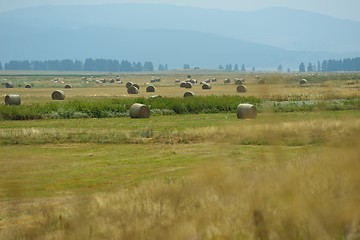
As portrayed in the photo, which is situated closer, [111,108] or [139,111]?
[139,111]

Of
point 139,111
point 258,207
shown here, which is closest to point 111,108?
point 139,111

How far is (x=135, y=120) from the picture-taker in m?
40.7

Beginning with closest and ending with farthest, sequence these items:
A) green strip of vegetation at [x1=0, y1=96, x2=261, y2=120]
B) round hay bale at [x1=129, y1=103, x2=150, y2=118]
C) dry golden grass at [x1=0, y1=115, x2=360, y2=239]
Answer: dry golden grass at [x1=0, y1=115, x2=360, y2=239], round hay bale at [x1=129, y1=103, x2=150, y2=118], green strip of vegetation at [x1=0, y1=96, x2=261, y2=120]

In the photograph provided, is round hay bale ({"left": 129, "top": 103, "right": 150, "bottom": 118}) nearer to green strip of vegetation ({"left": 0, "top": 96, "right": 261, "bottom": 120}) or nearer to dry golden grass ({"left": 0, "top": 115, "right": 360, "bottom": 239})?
green strip of vegetation ({"left": 0, "top": 96, "right": 261, "bottom": 120})

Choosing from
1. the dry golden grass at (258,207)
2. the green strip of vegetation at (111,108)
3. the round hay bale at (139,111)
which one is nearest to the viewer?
→ the dry golden grass at (258,207)

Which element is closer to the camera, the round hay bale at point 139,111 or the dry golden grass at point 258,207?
the dry golden grass at point 258,207

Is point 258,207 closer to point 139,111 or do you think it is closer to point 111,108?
point 139,111

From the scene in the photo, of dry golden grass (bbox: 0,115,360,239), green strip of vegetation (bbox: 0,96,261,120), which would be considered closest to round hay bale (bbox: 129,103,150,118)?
green strip of vegetation (bbox: 0,96,261,120)

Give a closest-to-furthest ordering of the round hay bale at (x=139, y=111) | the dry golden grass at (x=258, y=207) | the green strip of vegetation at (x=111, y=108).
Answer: the dry golden grass at (x=258, y=207), the round hay bale at (x=139, y=111), the green strip of vegetation at (x=111, y=108)

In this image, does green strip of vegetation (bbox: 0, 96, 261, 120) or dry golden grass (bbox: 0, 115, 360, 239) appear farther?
green strip of vegetation (bbox: 0, 96, 261, 120)

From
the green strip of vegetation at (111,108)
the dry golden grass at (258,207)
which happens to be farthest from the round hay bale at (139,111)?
the dry golden grass at (258,207)

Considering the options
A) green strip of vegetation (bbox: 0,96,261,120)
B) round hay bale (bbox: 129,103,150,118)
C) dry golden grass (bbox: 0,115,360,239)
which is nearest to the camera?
dry golden grass (bbox: 0,115,360,239)

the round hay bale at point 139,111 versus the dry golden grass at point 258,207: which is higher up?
the dry golden grass at point 258,207

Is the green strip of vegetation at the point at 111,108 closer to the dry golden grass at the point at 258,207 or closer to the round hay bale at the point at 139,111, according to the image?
the round hay bale at the point at 139,111
